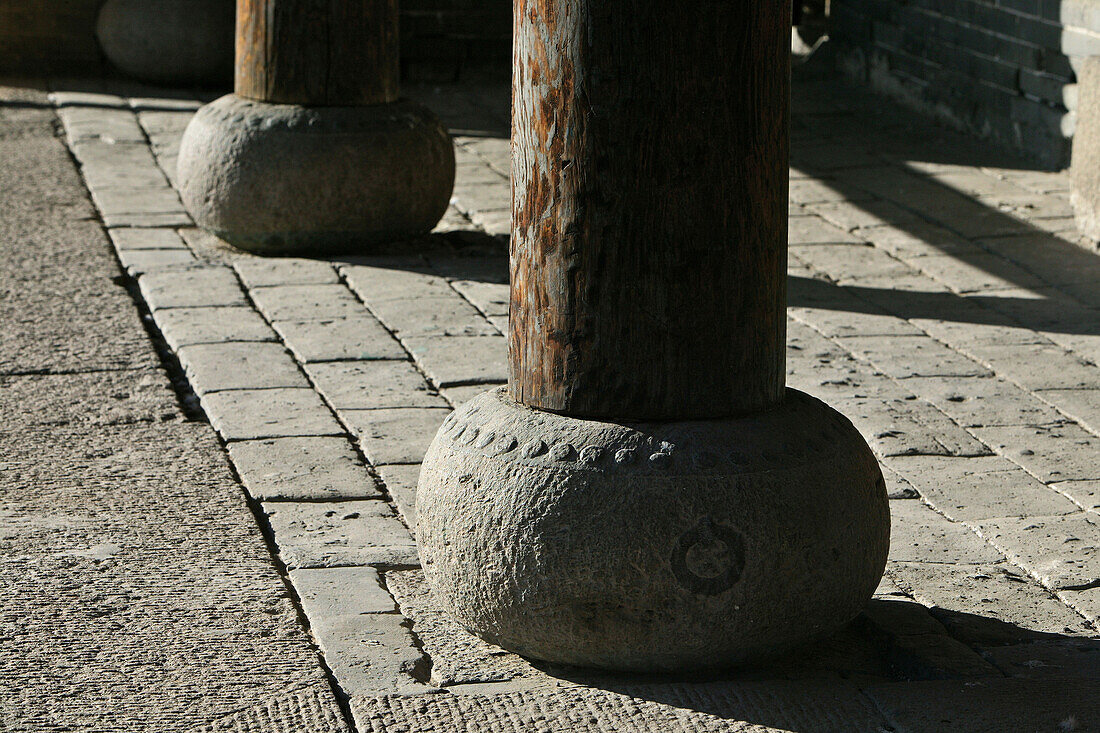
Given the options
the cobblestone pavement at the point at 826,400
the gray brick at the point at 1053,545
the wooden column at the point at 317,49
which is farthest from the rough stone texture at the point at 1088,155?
the gray brick at the point at 1053,545

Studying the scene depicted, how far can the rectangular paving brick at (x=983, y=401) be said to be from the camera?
15.2 ft

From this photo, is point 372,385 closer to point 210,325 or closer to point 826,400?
point 210,325

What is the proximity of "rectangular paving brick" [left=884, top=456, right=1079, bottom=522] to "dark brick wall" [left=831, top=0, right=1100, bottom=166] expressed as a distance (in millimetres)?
4589

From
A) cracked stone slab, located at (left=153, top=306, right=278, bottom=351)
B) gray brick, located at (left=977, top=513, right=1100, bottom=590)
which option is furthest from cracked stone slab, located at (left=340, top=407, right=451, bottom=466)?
gray brick, located at (left=977, top=513, right=1100, bottom=590)

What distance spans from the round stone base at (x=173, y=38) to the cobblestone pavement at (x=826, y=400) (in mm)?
2080

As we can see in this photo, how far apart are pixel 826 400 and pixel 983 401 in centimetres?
54

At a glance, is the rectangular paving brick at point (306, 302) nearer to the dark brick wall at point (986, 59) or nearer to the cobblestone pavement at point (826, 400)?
the cobblestone pavement at point (826, 400)

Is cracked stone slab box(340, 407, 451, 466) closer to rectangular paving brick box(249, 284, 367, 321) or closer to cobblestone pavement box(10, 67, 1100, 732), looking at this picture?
cobblestone pavement box(10, 67, 1100, 732)

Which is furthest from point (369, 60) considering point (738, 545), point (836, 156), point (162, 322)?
point (738, 545)

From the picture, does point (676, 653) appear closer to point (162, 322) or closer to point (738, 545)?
point (738, 545)

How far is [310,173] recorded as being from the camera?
252 inches

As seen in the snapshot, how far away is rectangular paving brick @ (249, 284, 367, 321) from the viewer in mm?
5711

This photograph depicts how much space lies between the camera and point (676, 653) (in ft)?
9.30

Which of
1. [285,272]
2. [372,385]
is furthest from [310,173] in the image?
[372,385]
